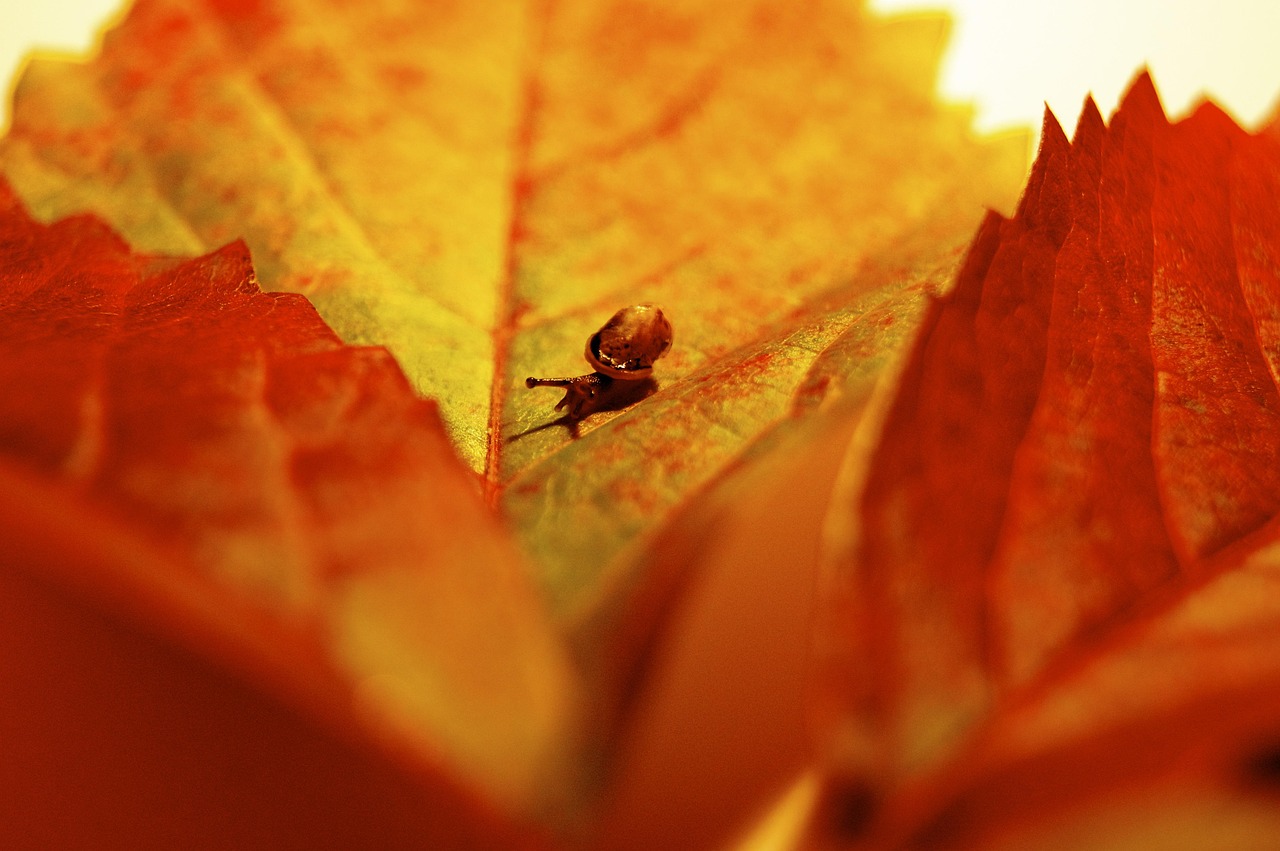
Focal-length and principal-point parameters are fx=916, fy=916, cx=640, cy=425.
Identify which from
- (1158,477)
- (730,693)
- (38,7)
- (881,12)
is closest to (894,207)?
(881,12)

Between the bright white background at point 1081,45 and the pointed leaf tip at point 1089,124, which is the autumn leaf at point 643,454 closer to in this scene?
the pointed leaf tip at point 1089,124

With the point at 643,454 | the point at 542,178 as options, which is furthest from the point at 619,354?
the point at 542,178

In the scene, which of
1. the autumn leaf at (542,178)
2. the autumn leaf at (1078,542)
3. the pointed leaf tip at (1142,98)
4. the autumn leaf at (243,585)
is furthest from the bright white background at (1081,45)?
the autumn leaf at (243,585)

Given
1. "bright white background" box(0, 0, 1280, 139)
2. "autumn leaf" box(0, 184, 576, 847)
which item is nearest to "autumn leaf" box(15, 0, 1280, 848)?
"autumn leaf" box(0, 184, 576, 847)

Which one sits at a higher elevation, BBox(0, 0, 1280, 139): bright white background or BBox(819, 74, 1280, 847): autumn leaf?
BBox(0, 0, 1280, 139): bright white background

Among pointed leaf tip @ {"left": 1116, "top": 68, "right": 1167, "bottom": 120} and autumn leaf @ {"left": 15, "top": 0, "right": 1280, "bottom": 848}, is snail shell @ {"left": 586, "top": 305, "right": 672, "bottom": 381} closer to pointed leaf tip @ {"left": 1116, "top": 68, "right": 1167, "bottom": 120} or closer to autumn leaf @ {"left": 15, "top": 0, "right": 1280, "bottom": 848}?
autumn leaf @ {"left": 15, "top": 0, "right": 1280, "bottom": 848}

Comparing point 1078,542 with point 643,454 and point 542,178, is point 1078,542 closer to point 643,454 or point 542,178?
point 643,454

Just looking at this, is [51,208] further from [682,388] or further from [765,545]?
[765,545]
